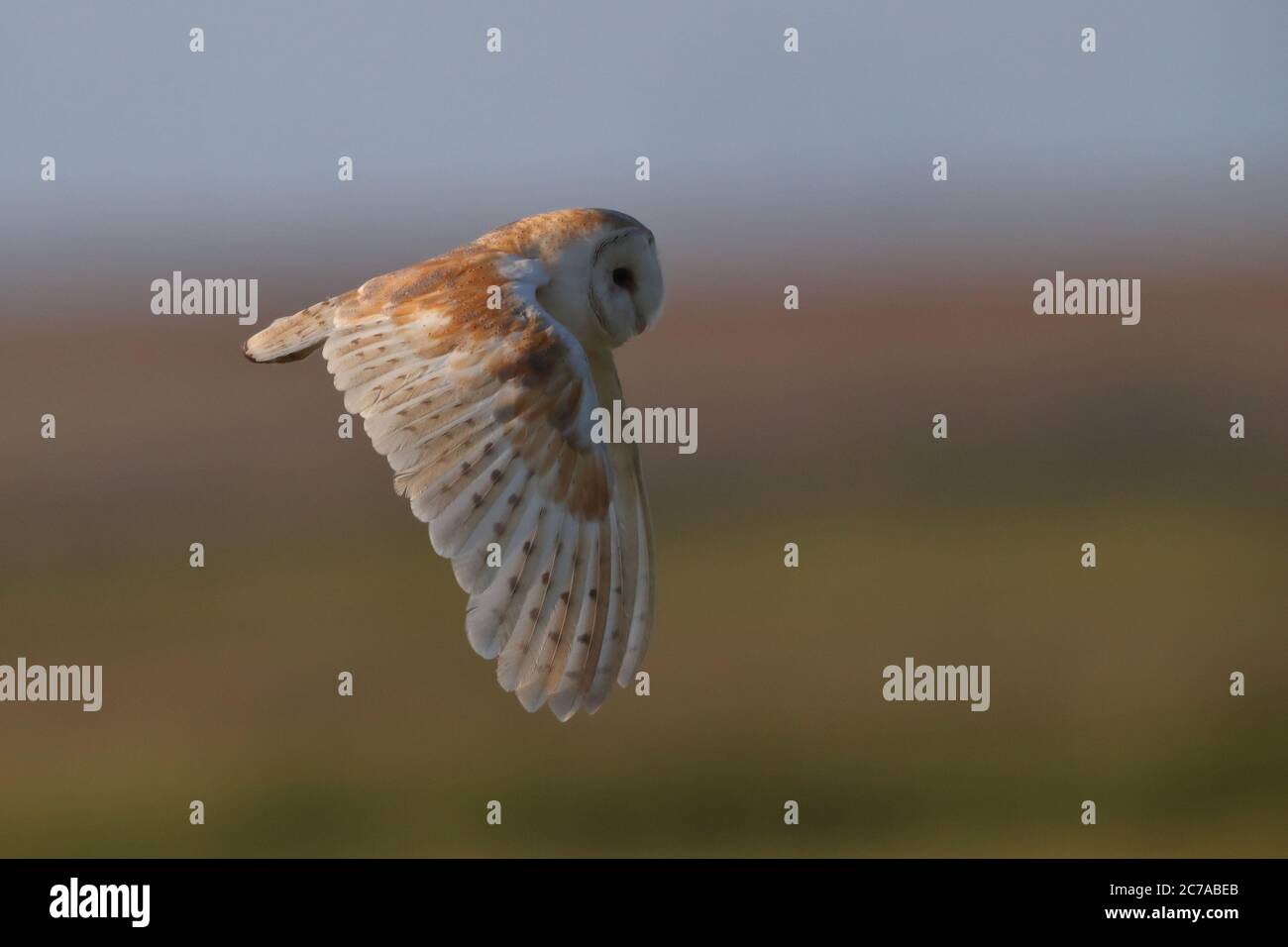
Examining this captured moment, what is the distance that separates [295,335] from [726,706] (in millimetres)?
15576

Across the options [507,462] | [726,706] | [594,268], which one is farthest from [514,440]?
[726,706]

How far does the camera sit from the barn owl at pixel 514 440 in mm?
4480

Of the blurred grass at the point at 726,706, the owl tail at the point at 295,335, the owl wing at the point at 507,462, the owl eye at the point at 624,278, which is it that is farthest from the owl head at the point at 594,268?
the blurred grass at the point at 726,706

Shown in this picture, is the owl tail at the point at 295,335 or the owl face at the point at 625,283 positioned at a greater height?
the owl face at the point at 625,283

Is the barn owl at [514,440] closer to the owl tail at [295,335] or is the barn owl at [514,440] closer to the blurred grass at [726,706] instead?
the owl tail at [295,335]

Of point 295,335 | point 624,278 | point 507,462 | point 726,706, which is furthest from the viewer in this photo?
point 726,706

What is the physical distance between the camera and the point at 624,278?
5.38 metres

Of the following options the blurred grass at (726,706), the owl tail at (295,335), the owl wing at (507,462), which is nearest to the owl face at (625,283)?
the owl wing at (507,462)

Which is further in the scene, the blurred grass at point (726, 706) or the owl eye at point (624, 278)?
the blurred grass at point (726, 706)

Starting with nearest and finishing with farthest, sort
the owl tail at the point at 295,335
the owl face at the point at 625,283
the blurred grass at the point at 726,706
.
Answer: the owl tail at the point at 295,335 < the owl face at the point at 625,283 < the blurred grass at the point at 726,706

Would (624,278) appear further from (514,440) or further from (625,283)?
(514,440)

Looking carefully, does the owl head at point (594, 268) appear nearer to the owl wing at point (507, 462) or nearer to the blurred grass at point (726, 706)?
the owl wing at point (507, 462)

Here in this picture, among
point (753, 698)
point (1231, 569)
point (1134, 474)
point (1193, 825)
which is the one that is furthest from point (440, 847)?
point (1134, 474)

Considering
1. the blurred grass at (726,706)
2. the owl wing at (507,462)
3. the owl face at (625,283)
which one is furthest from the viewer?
the blurred grass at (726,706)
